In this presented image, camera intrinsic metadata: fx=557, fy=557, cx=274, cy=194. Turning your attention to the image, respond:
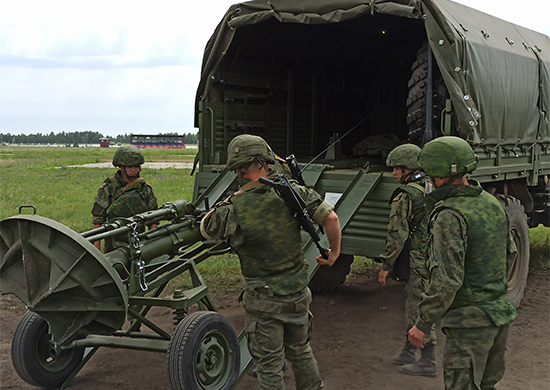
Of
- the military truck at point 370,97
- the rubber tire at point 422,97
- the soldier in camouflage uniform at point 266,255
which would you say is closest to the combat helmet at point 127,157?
the military truck at point 370,97


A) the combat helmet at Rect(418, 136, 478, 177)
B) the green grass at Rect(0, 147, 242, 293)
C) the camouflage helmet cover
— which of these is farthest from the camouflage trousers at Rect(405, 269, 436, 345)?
the green grass at Rect(0, 147, 242, 293)

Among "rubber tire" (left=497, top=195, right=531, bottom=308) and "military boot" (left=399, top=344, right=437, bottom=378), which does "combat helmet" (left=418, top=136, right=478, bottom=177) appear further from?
"rubber tire" (left=497, top=195, right=531, bottom=308)

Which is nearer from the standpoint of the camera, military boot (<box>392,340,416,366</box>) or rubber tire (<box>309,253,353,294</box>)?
military boot (<box>392,340,416,366</box>)

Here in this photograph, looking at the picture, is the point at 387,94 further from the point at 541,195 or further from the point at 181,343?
the point at 181,343

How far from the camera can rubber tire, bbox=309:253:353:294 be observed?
638cm

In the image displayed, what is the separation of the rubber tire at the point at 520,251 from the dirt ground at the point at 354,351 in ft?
0.63

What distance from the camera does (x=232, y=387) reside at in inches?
150

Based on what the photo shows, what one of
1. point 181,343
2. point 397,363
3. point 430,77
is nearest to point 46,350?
point 181,343

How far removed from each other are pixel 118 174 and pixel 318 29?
11.2ft

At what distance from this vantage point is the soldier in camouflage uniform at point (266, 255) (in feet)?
10.7

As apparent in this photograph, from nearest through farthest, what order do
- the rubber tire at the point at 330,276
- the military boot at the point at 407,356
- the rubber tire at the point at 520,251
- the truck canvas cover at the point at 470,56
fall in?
the military boot at the point at 407,356, the truck canvas cover at the point at 470,56, the rubber tire at the point at 520,251, the rubber tire at the point at 330,276

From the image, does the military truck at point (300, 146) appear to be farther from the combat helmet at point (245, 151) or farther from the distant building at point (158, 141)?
the distant building at point (158, 141)

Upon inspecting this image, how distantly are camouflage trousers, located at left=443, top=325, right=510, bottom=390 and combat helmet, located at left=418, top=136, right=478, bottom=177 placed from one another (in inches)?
31.8

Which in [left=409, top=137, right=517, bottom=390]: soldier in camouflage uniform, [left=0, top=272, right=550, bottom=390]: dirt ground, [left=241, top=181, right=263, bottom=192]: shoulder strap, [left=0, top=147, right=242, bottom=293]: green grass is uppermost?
[left=241, top=181, right=263, bottom=192]: shoulder strap
